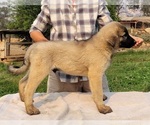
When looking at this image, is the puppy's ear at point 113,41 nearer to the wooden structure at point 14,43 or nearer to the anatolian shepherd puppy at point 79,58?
the anatolian shepherd puppy at point 79,58

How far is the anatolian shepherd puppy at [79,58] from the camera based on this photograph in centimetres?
218

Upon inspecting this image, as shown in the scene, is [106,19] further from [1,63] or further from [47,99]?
[1,63]

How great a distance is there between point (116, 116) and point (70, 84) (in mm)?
757

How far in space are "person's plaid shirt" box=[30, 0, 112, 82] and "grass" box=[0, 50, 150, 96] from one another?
3.12 m

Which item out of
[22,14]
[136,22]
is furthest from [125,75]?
[22,14]

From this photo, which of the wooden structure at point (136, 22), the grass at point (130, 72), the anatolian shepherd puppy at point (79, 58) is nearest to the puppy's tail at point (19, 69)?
the anatolian shepherd puppy at point (79, 58)

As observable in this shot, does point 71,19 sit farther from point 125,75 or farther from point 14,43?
point 14,43

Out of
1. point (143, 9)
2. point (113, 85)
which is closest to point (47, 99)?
point (113, 85)

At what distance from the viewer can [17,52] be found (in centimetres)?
715

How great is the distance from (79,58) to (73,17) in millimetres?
534

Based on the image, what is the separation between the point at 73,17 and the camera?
2.68 metres

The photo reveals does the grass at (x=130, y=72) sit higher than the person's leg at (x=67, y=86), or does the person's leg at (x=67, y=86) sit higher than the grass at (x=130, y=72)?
the person's leg at (x=67, y=86)

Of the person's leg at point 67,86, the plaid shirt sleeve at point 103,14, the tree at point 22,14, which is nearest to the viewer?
the plaid shirt sleeve at point 103,14

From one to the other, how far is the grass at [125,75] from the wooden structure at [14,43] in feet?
0.96
